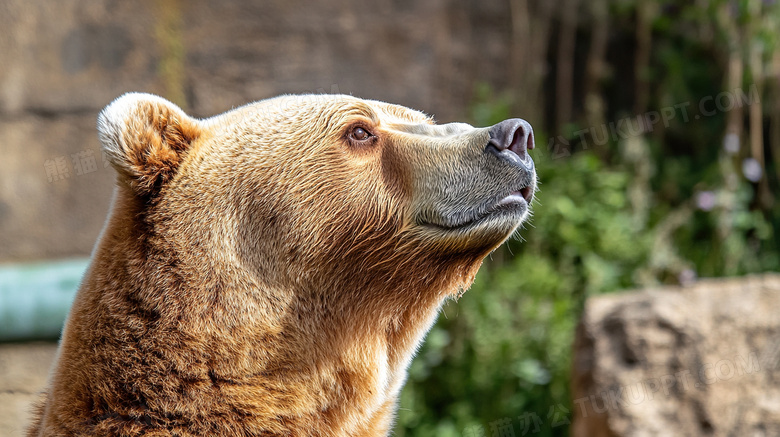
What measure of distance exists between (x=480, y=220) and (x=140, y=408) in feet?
3.54

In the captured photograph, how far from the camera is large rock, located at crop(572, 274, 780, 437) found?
398 cm

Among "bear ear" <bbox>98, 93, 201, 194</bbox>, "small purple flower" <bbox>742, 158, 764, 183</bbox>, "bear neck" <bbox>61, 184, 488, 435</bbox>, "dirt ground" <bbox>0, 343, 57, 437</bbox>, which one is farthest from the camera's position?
"small purple flower" <bbox>742, 158, 764, 183</bbox>

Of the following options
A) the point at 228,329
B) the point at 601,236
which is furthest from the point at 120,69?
the point at 228,329

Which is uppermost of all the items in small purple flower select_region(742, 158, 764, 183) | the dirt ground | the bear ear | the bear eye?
the bear ear

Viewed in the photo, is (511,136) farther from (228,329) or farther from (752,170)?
(752,170)

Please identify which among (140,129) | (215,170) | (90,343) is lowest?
(90,343)

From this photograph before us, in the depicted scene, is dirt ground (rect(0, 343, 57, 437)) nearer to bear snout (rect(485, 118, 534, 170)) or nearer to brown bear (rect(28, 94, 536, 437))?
brown bear (rect(28, 94, 536, 437))

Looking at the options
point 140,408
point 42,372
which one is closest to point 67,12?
point 42,372

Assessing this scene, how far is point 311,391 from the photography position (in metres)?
2.29

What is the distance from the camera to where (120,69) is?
5750 millimetres

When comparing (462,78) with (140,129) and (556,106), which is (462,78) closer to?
(556,106)

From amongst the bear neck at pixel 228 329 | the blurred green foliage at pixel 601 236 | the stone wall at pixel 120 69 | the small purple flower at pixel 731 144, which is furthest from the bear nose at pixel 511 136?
the small purple flower at pixel 731 144

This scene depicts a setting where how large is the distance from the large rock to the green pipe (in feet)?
9.30

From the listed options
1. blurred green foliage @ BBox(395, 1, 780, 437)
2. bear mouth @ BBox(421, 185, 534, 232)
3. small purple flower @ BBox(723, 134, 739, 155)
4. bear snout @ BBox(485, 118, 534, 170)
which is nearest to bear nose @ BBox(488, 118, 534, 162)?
bear snout @ BBox(485, 118, 534, 170)
